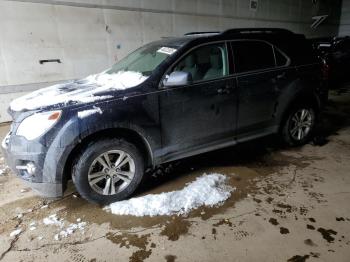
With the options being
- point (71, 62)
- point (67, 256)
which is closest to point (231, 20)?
point (71, 62)

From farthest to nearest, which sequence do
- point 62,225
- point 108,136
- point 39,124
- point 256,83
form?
point 256,83, point 108,136, point 62,225, point 39,124

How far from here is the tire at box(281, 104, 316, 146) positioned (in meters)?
4.11

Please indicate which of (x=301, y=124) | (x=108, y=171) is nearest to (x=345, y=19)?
(x=301, y=124)

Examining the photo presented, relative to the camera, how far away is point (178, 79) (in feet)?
9.44

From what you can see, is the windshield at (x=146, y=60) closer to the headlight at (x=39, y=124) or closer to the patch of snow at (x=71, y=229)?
the headlight at (x=39, y=124)

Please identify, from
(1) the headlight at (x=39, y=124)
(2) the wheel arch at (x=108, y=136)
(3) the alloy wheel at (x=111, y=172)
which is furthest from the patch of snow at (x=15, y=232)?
(1) the headlight at (x=39, y=124)

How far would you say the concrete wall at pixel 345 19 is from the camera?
16.2 meters

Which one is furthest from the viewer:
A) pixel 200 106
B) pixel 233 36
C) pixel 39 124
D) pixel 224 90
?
pixel 233 36

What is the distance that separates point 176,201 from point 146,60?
173 centimetres

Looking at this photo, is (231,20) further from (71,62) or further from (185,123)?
(185,123)

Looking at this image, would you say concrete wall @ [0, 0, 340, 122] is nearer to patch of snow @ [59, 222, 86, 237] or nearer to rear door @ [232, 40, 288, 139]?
patch of snow @ [59, 222, 86, 237]

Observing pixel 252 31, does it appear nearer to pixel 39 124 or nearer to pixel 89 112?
pixel 89 112

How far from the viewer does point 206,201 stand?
9.71 ft

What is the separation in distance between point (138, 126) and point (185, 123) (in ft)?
1.92
